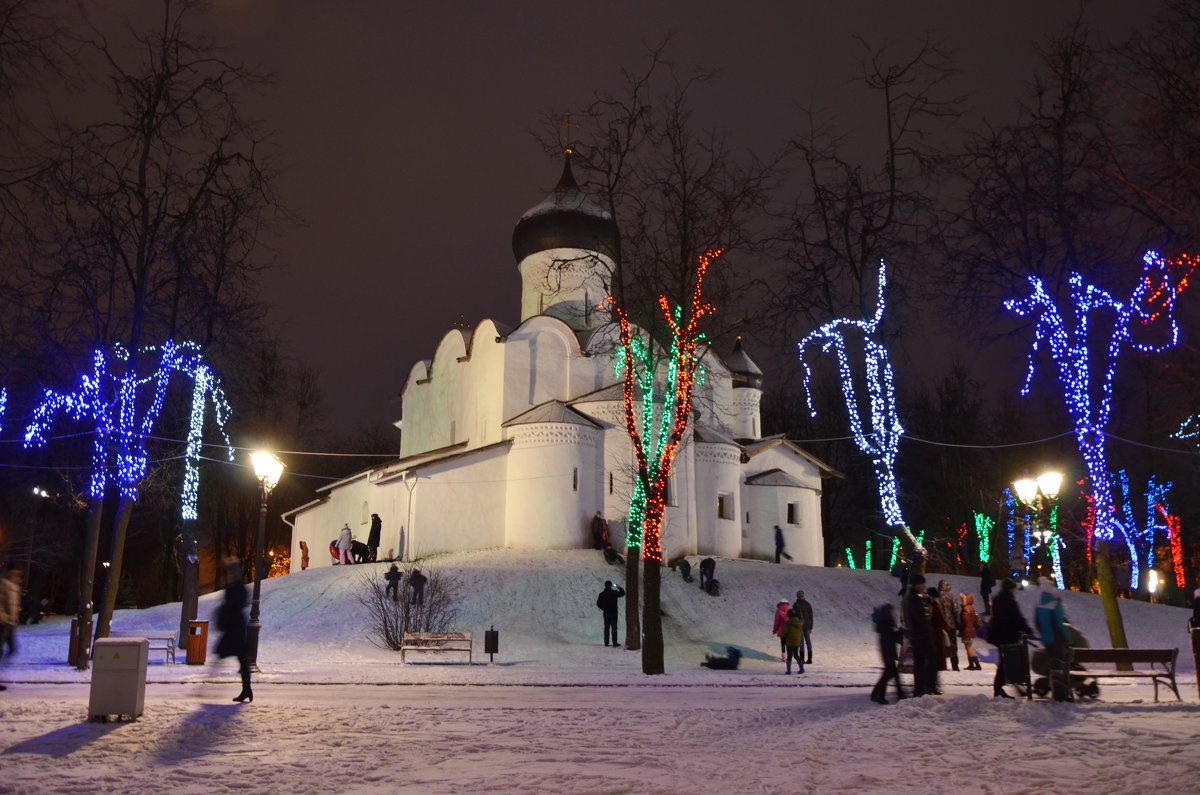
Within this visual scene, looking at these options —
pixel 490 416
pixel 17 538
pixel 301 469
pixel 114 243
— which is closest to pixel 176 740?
pixel 114 243

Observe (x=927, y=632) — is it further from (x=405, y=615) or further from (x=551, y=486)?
(x=551, y=486)

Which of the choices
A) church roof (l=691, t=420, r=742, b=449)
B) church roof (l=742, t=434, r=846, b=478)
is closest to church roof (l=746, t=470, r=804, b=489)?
church roof (l=742, t=434, r=846, b=478)

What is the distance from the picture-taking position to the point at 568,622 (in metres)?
23.3

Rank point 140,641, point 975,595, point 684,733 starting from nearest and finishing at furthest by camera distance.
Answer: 1. point 684,733
2. point 140,641
3. point 975,595

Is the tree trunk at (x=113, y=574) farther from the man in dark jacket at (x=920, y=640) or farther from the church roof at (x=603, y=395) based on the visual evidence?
the church roof at (x=603, y=395)

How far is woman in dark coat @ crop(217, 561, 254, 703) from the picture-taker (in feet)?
33.1

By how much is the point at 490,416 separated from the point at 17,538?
635 inches

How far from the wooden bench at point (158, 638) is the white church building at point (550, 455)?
879 cm

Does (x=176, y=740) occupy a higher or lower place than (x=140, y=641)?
lower

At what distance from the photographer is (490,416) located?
3391 centimetres

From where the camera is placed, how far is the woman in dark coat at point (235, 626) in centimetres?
1009

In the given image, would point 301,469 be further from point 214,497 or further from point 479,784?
point 479,784

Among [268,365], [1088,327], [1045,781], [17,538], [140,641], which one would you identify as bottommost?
[1045,781]

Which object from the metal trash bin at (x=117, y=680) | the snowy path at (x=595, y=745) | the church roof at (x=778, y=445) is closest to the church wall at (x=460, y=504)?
the church roof at (x=778, y=445)
